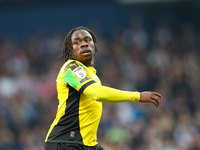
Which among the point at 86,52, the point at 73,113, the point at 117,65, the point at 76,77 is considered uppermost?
the point at 117,65

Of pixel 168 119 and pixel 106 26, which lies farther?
pixel 106 26

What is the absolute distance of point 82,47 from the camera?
14.0 ft

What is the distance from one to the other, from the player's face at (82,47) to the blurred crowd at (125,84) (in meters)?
5.59

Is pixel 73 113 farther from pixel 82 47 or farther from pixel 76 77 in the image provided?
pixel 82 47

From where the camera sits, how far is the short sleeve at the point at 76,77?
379 cm

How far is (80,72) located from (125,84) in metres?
7.63

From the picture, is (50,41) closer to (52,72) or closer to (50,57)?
(50,57)

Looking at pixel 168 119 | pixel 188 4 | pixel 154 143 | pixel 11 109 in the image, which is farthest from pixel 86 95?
pixel 188 4

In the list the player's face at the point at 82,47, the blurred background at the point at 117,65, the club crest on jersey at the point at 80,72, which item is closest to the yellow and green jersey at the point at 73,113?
the club crest on jersey at the point at 80,72

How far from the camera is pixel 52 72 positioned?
38.3 feet

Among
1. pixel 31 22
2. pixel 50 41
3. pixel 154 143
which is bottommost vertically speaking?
pixel 154 143

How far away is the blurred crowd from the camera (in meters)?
9.80

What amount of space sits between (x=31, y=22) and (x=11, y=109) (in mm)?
4470

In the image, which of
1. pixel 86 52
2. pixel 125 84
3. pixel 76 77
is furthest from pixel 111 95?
pixel 125 84
